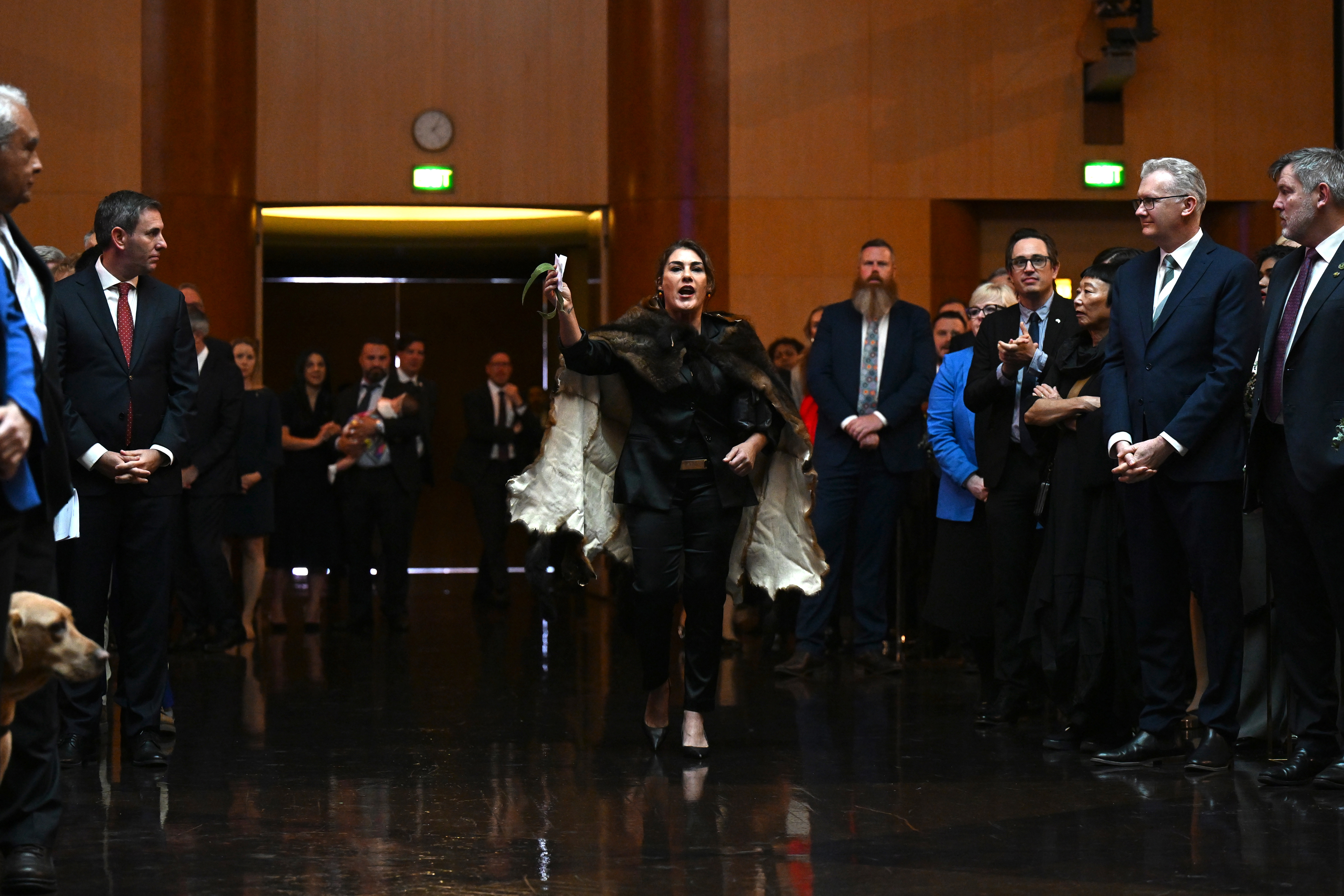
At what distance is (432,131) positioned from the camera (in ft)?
35.7

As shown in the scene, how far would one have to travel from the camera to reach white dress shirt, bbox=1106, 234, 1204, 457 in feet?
15.7

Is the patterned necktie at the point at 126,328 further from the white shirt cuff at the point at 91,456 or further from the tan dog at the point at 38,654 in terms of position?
the tan dog at the point at 38,654

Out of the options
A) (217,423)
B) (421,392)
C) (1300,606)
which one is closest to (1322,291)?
(1300,606)

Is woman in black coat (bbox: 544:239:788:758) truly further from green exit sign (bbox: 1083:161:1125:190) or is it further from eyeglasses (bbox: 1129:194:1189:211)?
green exit sign (bbox: 1083:161:1125:190)

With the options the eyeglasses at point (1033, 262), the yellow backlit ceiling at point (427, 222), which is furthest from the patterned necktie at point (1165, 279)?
the yellow backlit ceiling at point (427, 222)

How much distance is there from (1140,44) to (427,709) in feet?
24.5

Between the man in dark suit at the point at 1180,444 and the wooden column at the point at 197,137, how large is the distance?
23.4 feet

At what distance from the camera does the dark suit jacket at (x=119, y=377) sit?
4703 millimetres

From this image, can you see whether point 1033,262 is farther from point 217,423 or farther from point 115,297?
point 217,423

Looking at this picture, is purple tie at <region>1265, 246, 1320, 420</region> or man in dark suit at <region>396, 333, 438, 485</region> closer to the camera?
purple tie at <region>1265, 246, 1320, 420</region>

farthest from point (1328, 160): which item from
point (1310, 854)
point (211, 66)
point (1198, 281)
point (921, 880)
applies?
point (211, 66)

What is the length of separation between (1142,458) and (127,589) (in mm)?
3154

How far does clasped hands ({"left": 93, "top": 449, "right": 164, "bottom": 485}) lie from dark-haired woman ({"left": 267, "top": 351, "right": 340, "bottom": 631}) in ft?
14.0

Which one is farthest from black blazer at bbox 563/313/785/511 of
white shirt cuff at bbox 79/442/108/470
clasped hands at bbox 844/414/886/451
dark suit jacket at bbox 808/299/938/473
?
dark suit jacket at bbox 808/299/938/473
